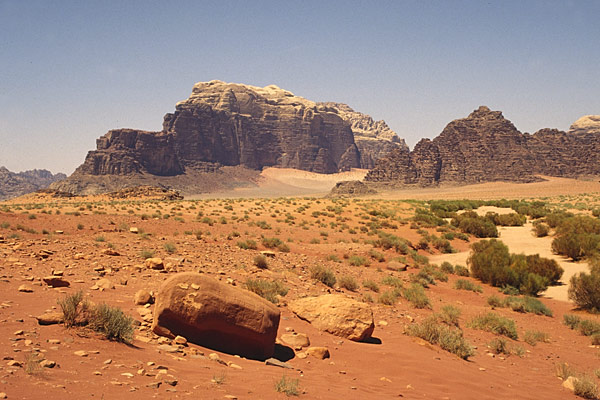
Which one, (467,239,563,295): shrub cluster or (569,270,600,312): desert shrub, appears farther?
(467,239,563,295): shrub cluster

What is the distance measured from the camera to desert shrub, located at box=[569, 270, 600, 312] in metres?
A: 14.5

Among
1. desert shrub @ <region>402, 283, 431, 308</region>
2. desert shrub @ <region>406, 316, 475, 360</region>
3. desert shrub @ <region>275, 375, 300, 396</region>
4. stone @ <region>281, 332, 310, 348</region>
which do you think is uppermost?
desert shrub @ <region>275, 375, 300, 396</region>

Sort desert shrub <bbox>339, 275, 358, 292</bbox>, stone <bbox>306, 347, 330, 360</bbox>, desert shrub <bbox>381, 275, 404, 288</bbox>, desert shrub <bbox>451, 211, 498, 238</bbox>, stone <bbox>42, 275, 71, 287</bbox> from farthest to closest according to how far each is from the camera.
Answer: desert shrub <bbox>451, 211, 498, 238</bbox>
desert shrub <bbox>381, 275, 404, 288</bbox>
desert shrub <bbox>339, 275, 358, 292</bbox>
stone <bbox>42, 275, 71, 287</bbox>
stone <bbox>306, 347, 330, 360</bbox>

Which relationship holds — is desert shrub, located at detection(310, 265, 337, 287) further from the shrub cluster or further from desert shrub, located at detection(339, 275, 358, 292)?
the shrub cluster

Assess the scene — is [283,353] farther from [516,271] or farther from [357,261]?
[516,271]

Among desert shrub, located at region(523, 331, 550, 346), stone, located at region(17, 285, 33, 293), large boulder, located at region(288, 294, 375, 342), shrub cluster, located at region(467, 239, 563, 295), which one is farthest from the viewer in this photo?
shrub cluster, located at region(467, 239, 563, 295)

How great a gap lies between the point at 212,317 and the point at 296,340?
2.01m

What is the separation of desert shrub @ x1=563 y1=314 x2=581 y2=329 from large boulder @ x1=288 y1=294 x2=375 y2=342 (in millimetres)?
7557

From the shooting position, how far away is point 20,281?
9016mm

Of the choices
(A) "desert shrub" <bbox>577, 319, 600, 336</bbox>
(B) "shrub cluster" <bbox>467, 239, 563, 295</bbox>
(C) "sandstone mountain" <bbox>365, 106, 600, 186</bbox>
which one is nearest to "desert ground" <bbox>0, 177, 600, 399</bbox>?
(A) "desert shrub" <bbox>577, 319, 600, 336</bbox>

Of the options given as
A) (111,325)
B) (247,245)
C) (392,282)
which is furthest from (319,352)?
(247,245)

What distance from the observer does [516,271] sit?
18250 mm

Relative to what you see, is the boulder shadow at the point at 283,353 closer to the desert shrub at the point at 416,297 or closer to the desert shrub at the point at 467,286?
the desert shrub at the point at 416,297

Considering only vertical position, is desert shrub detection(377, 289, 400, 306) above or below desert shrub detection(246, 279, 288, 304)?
below
